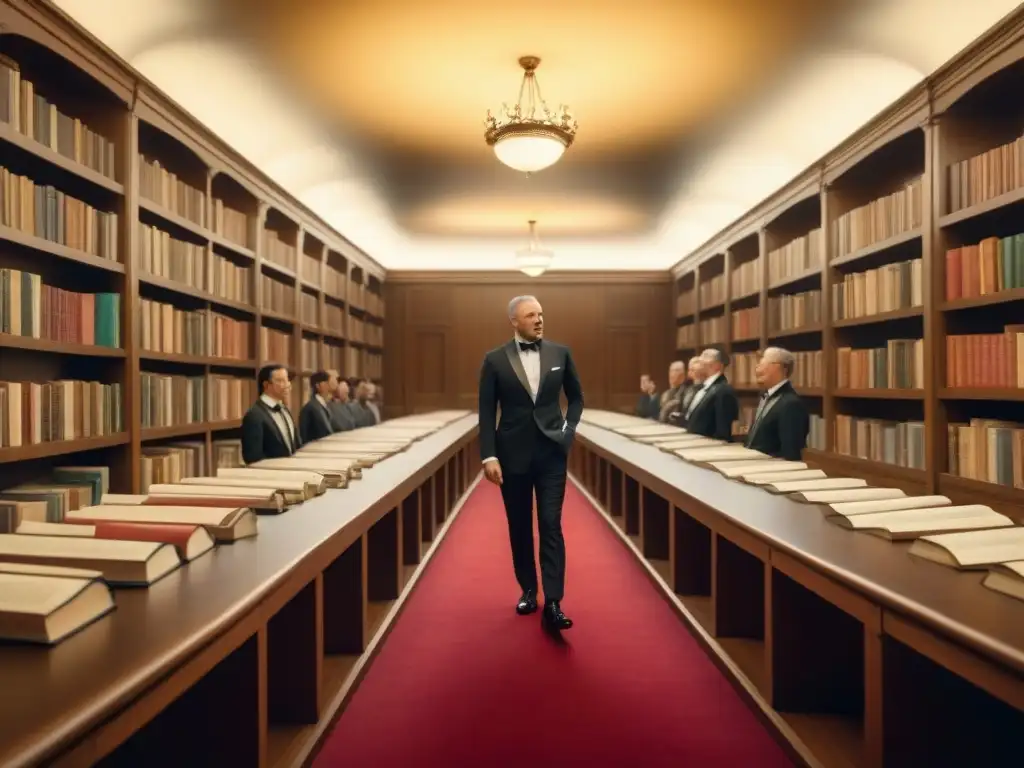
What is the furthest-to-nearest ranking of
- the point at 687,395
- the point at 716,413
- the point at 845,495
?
the point at 687,395, the point at 716,413, the point at 845,495

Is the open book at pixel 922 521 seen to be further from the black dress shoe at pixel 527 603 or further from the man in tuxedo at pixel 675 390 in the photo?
the man in tuxedo at pixel 675 390

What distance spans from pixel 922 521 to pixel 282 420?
354 centimetres

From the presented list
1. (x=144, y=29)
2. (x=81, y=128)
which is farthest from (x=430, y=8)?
(x=81, y=128)

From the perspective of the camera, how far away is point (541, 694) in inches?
103

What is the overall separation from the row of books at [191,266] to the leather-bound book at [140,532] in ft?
9.70

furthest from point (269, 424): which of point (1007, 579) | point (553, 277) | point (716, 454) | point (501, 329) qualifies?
point (553, 277)

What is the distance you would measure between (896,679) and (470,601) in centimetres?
245

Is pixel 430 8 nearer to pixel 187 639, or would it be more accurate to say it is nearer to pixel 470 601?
pixel 470 601

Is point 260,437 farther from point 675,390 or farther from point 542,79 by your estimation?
point 675,390

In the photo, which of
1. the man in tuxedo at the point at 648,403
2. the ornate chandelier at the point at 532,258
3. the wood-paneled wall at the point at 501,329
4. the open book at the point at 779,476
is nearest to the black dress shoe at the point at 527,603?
the open book at the point at 779,476

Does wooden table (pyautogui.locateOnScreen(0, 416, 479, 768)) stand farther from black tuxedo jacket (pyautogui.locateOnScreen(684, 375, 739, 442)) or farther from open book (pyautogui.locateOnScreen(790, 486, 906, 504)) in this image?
black tuxedo jacket (pyautogui.locateOnScreen(684, 375, 739, 442))

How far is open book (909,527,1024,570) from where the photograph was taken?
5.07ft

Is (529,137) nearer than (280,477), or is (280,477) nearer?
(280,477)

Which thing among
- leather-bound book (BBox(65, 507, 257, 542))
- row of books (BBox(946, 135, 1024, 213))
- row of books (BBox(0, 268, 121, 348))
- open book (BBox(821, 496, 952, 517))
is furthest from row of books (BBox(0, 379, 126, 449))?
row of books (BBox(946, 135, 1024, 213))
